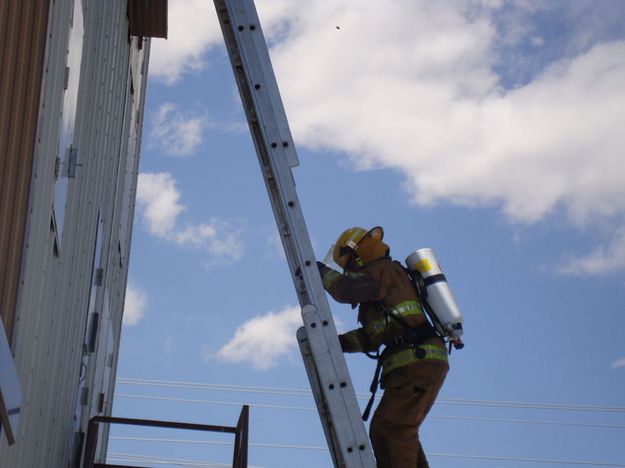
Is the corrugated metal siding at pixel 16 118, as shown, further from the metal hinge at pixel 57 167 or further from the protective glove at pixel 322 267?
the protective glove at pixel 322 267

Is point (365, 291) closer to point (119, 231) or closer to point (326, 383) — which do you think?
point (326, 383)

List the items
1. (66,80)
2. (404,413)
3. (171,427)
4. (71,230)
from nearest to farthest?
(66,80) < (404,413) < (71,230) < (171,427)

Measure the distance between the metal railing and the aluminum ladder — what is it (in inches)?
101

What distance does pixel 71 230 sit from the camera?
7.20 metres

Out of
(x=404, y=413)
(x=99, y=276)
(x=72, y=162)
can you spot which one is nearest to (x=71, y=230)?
(x=72, y=162)

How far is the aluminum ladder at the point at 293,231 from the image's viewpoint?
6473 mm

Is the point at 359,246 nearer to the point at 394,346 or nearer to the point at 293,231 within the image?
the point at 394,346

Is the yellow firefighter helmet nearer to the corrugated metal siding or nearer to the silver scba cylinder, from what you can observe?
the silver scba cylinder

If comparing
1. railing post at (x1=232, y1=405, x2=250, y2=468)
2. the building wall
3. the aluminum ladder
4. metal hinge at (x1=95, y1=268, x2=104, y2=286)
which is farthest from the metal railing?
the aluminum ladder

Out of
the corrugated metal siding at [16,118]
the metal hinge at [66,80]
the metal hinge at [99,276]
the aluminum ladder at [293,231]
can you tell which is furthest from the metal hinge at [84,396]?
the corrugated metal siding at [16,118]

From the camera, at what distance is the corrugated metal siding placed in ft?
14.9

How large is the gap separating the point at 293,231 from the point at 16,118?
241cm

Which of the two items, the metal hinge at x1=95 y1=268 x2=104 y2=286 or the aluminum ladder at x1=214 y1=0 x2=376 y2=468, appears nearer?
the aluminum ladder at x1=214 y1=0 x2=376 y2=468

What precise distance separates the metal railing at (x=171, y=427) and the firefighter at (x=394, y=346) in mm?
2324
